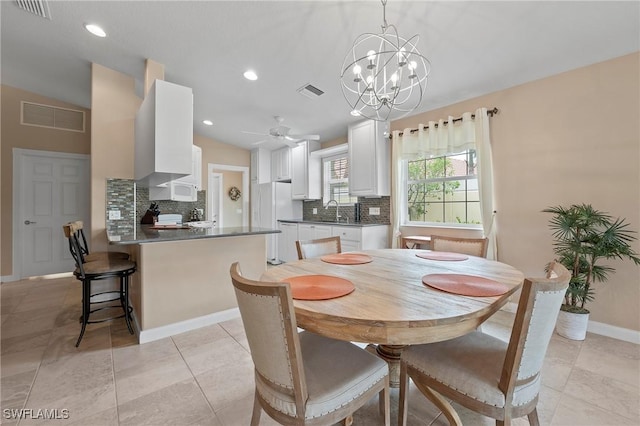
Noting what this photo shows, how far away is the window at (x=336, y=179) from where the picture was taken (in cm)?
486

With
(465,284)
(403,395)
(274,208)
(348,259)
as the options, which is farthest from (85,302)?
(274,208)

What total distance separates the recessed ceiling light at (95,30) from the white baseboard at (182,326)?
2.71 m

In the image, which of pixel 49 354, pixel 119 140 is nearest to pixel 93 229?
pixel 119 140

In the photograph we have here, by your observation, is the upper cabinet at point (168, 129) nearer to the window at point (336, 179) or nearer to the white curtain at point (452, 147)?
the white curtain at point (452, 147)

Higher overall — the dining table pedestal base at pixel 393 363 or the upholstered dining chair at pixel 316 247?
the upholstered dining chair at pixel 316 247

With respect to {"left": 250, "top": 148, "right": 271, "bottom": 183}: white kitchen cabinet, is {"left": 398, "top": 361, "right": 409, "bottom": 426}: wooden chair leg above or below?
below

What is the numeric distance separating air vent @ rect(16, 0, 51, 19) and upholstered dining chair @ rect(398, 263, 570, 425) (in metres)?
3.73

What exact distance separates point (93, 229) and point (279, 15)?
3.08m

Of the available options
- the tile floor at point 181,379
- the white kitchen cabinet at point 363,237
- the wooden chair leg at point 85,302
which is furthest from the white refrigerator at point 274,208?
the wooden chair leg at point 85,302

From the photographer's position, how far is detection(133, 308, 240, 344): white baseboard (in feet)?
7.39

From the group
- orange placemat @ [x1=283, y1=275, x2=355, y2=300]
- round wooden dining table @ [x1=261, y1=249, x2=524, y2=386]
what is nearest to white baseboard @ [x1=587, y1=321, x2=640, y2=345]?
round wooden dining table @ [x1=261, y1=249, x2=524, y2=386]

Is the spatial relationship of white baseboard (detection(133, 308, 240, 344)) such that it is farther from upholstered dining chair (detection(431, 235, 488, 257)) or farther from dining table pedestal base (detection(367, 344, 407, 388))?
upholstered dining chair (detection(431, 235, 488, 257))

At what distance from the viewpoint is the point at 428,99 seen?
10.7ft

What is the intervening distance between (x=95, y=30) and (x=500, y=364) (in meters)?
3.92
